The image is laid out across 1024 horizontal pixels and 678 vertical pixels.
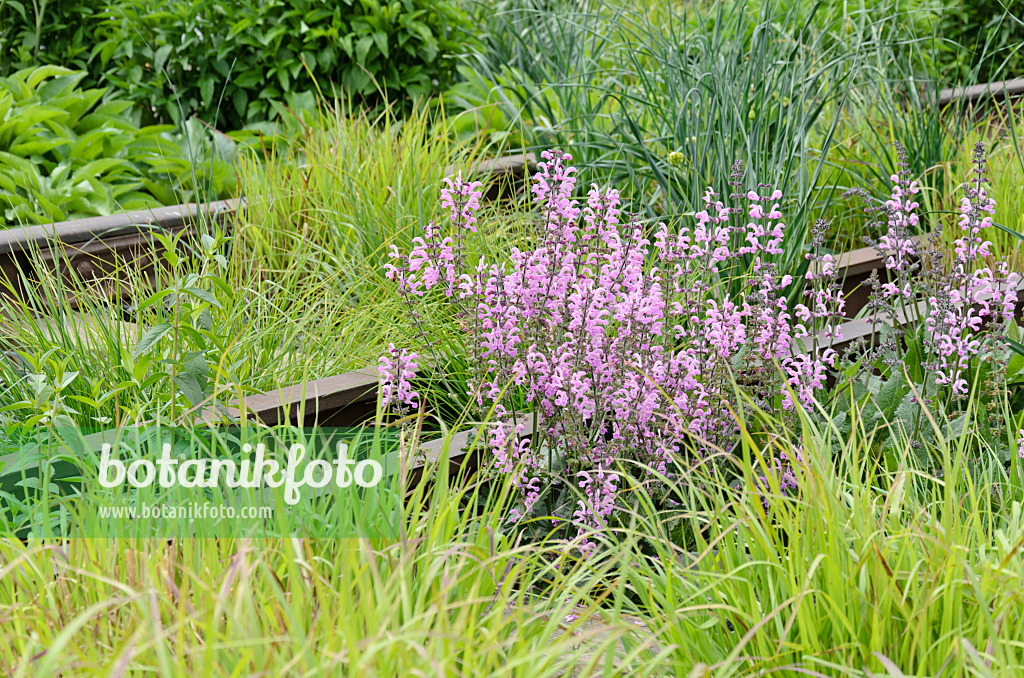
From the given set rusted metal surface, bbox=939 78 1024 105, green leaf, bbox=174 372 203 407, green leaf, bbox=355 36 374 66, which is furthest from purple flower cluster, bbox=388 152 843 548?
green leaf, bbox=355 36 374 66

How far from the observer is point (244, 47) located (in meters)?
5.34

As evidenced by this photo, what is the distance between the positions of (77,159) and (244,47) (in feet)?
4.77

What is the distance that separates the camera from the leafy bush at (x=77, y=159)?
3889 millimetres

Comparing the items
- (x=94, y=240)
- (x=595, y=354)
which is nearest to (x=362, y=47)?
(x=94, y=240)

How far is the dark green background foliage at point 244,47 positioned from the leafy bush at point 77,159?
423 mm

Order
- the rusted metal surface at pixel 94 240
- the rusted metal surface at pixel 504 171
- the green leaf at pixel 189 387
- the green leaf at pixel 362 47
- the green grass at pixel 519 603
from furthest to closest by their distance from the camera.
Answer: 1. the green leaf at pixel 362 47
2. the rusted metal surface at pixel 504 171
3. the rusted metal surface at pixel 94 240
4. the green leaf at pixel 189 387
5. the green grass at pixel 519 603

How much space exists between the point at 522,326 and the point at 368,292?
3.93ft

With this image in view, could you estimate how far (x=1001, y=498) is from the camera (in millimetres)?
2098

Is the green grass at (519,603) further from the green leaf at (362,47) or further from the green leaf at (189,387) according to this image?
the green leaf at (362,47)

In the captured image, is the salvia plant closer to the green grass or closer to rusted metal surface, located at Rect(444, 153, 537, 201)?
the green grass

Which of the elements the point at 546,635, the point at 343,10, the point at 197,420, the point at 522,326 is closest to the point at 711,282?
the point at 522,326

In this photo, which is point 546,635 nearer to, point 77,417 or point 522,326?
point 522,326

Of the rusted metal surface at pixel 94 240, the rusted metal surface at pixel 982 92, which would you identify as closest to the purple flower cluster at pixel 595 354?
the rusted metal surface at pixel 94 240

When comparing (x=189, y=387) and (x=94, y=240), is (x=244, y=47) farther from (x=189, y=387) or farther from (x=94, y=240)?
(x=189, y=387)
